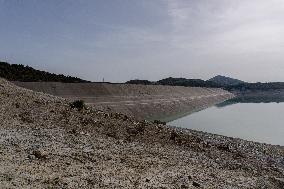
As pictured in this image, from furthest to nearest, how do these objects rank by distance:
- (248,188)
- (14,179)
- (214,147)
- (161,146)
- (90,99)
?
1. (90,99)
2. (214,147)
3. (161,146)
4. (248,188)
5. (14,179)

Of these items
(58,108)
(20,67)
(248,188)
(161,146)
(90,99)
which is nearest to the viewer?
(248,188)

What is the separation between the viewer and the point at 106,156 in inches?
801

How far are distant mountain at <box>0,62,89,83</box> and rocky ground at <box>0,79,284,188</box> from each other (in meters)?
64.3

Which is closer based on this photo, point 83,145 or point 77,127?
point 83,145

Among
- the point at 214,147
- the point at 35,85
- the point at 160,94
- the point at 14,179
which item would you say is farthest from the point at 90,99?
the point at 14,179

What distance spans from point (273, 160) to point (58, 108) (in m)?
16.3

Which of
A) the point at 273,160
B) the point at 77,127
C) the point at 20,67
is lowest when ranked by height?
the point at 273,160

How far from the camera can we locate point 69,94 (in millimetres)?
78000

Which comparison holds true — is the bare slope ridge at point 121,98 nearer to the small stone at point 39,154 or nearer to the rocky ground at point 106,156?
the rocky ground at point 106,156

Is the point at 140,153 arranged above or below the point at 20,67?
→ below

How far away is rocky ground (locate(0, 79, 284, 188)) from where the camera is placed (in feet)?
54.0

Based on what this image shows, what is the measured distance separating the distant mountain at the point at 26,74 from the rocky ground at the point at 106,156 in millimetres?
64331

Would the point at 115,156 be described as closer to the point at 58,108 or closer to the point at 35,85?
the point at 58,108

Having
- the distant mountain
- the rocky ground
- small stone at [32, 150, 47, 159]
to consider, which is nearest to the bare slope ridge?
the distant mountain
